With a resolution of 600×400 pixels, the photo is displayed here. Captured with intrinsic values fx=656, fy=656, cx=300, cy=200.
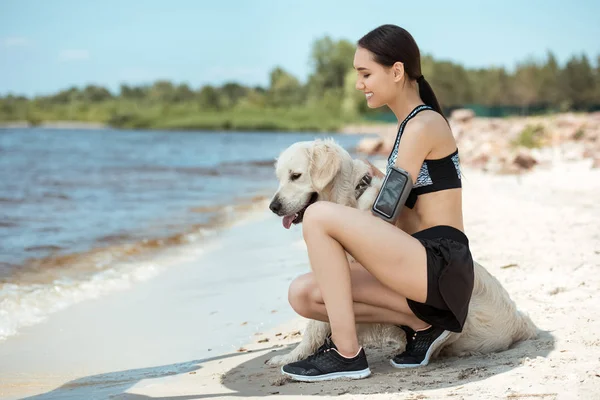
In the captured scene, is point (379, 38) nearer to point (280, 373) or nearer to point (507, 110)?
point (280, 373)

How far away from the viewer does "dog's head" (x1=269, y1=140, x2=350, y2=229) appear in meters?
3.91

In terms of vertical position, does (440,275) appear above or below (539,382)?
above

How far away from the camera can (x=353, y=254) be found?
134 inches

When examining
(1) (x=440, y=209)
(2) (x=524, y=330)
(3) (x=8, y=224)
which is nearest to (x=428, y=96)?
(1) (x=440, y=209)

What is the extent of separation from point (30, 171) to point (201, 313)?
19.4 m

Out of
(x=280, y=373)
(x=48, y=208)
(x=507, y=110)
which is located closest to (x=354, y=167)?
(x=280, y=373)

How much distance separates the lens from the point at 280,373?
3.72 m

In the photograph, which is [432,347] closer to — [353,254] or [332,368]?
[332,368]

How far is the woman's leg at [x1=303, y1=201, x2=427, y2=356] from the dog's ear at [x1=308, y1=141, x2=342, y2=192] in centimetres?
51

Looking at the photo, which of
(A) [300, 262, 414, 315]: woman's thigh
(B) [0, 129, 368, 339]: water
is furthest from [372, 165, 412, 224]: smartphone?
(B) [0, 129, 368, 339]: water

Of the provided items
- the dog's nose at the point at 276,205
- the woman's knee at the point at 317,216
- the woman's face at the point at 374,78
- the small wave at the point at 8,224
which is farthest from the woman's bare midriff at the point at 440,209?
the small wave at the point at 8,224

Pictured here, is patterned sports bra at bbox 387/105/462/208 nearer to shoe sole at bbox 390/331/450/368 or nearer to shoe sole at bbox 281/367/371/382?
shoe sole at bbox 390/331/450/368

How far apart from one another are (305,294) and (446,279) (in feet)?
2.62

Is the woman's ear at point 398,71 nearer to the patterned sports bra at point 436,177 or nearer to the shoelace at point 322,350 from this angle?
the patterned sports bra at point 436,177
